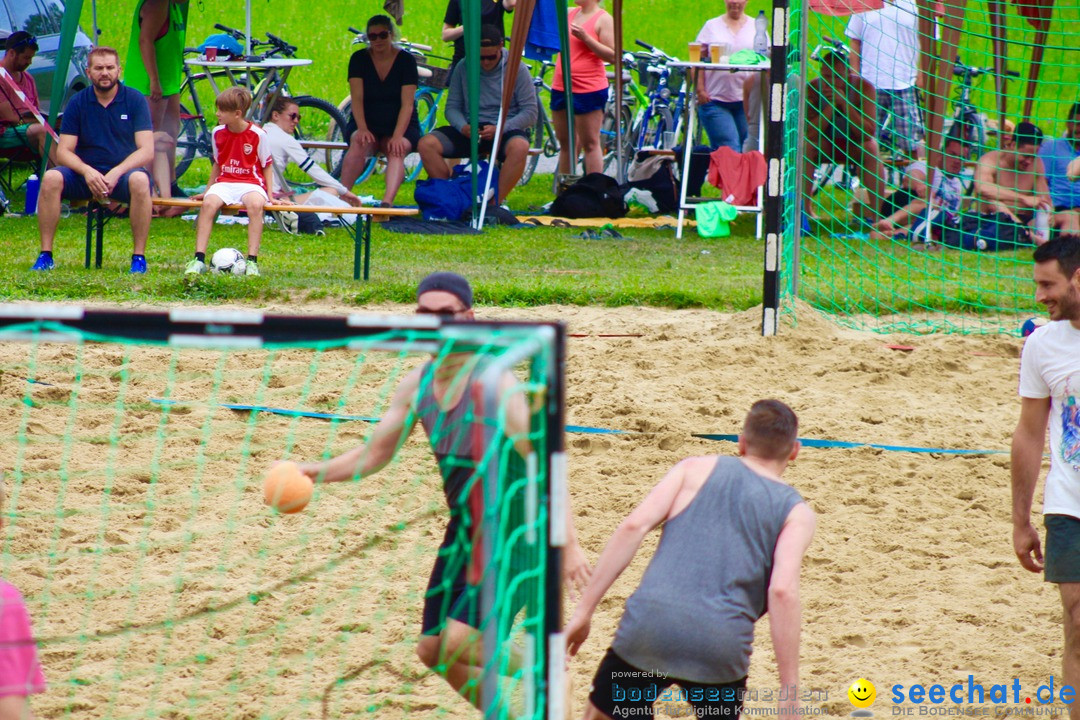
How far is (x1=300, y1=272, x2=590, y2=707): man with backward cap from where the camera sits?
3281 mm

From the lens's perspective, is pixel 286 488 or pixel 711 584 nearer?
pixel 711 584

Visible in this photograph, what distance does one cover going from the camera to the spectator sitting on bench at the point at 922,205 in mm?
11078

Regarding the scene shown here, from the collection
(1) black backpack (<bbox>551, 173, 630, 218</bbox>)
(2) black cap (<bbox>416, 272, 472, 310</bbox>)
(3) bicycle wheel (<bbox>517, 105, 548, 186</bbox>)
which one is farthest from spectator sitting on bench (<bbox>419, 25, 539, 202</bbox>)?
(2) black cap (<bbox>416, 272, 472, 310</bbox>)

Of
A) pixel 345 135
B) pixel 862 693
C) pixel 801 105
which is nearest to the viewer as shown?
pixel 862 693

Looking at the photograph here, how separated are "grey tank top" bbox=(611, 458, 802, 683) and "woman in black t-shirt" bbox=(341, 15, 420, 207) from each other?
29.4ft

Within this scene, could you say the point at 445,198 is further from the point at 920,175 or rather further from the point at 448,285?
the point at 448,285

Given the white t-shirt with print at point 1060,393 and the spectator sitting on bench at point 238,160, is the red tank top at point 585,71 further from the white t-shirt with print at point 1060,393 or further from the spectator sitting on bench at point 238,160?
the white t-shirt with print at point 1060,393

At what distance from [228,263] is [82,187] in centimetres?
151

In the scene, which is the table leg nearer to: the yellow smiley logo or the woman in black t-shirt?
the woman in black t-shirt

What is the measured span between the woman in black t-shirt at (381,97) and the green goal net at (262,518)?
192 inches

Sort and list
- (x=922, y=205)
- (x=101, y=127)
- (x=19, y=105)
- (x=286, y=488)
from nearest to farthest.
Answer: (x=286, y=488) → (x=101, y=127) → (x=19, y=105) → (x=922, y=205)

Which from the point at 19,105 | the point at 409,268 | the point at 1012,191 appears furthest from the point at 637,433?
the point at 19,105

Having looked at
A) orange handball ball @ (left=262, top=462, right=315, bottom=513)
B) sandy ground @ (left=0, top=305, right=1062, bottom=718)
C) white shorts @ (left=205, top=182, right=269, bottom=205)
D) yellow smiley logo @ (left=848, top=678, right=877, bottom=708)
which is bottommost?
yellow smiley logo @ (left=848, top=678, right=877, bottom=708)

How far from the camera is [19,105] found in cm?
1138
